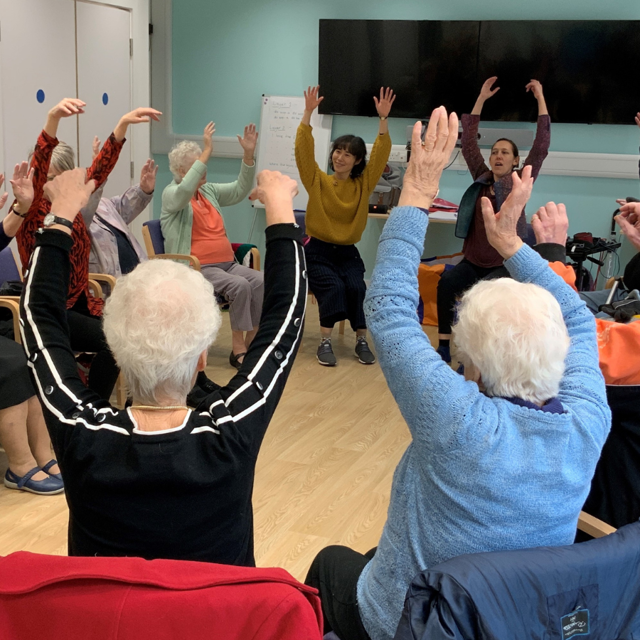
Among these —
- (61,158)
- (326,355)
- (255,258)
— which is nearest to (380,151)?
(255,258)

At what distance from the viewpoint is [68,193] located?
159 cm

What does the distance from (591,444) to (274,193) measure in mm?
770

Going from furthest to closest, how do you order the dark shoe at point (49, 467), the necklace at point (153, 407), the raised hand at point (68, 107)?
the dark shoe at point (49, 467)
the raised hand at point (68, 107)
the necklace at point (153, 407)

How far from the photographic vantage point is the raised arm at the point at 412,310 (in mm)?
1241

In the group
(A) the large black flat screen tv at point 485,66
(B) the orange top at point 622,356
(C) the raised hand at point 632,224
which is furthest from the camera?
(A) the large black flat screen tv at point 485,66

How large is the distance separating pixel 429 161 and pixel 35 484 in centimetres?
220

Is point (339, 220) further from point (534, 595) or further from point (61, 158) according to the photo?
point (534, 595)

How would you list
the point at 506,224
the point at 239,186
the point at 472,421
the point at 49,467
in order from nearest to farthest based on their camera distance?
1. the point at 472,421
2. the point at 506,224
3. the point at 49,467
4. the point at 239,186

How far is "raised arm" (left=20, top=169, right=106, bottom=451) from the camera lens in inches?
51.2

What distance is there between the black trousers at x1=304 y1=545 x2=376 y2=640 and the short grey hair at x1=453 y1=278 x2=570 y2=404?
497 millimetres

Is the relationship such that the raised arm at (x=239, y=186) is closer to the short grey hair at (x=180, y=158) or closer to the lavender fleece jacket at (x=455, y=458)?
the short grey hair at (x=180, y=158)

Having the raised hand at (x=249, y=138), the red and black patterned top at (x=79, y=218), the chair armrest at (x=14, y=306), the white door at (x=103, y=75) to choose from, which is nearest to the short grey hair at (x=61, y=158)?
the red and black patterned top at (x=79, y=218)

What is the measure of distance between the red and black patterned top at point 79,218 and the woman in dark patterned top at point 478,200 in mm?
2175

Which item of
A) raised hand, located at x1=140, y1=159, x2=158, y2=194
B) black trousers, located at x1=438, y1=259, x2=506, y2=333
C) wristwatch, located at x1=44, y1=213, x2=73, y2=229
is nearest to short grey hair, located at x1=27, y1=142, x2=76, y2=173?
raised hand, located at x1=140, y1=159, x2=158, y2=194
